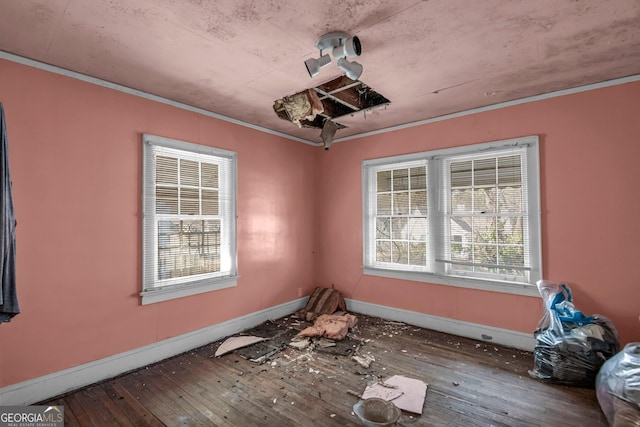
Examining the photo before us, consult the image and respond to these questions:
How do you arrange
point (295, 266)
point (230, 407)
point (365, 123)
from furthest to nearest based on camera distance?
point (295, 266) < point (365, 123) < point (230, 407)

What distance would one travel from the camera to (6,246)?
6.45ft

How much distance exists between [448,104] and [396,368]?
2.98 meters

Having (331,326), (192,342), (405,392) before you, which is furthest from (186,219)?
(405,392)

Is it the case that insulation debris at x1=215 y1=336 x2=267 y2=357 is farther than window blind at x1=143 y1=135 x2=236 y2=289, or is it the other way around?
insulation debris at x1=215 y1=336 x2=267 y2=357

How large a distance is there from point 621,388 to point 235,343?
11.3ft

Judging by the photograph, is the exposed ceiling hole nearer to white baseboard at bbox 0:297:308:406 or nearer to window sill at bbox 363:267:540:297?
window sill at bbox 363:267:540:297

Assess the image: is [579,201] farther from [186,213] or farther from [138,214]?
[138,214]

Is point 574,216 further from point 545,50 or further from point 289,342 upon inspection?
point 289,342

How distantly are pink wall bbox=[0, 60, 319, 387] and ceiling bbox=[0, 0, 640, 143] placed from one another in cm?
30

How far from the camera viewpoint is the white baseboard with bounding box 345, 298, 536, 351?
3.35 m

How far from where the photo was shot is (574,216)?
3.10 m

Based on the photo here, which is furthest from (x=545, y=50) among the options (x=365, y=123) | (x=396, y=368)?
(x=396, y=368)

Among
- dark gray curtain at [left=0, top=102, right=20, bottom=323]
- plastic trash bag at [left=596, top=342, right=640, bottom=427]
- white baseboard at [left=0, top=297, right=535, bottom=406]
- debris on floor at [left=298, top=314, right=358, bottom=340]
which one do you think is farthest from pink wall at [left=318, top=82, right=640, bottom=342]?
dark gray curtain at [left=0, top=102, right=20, bottom=323]

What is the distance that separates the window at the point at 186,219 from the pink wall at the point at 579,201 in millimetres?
2668
